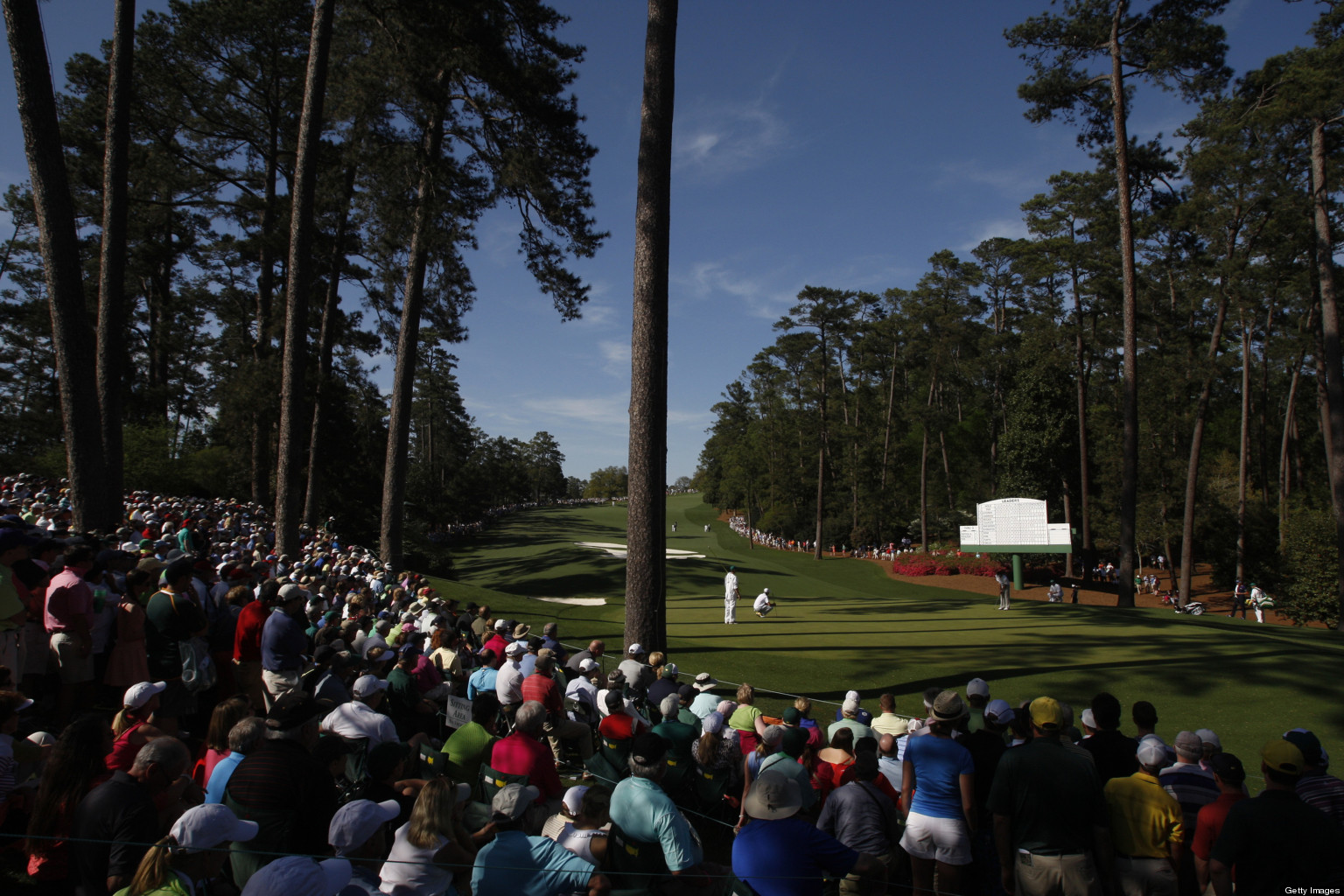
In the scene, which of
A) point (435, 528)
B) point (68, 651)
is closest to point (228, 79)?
point (68, 651)

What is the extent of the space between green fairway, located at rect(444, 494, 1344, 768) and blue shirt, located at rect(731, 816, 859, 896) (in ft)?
20.4

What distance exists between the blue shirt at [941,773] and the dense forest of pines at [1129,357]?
Answer: 18136 millimetres

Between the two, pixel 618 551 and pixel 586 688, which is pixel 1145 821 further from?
pixel 618 551

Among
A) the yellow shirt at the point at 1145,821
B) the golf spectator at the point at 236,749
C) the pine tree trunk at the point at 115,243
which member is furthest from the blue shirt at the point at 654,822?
the pine tree trunk at the point at 115,243

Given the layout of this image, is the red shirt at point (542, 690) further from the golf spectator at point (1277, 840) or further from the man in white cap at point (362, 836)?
the golf spectator at point (1277, 840)

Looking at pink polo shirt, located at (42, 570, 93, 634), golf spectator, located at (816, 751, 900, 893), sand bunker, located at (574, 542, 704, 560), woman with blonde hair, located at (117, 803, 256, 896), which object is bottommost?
Answer: sand bunker, located at (574, 542, 704, 560)

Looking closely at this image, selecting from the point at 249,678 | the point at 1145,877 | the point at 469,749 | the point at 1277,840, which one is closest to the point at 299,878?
the point at 469,749

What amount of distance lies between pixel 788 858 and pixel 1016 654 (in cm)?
1062

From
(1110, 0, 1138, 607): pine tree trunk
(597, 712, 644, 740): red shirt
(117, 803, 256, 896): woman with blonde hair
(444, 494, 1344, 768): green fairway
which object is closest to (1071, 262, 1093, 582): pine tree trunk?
(1110, 0, 1138, 607): pine tree trunk

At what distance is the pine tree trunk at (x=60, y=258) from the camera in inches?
401

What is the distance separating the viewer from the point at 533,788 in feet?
12.1

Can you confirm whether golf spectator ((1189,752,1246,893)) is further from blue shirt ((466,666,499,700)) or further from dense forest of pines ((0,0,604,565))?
dense forest of pines ((0,0,604,565))

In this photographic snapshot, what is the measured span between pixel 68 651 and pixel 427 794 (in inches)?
184

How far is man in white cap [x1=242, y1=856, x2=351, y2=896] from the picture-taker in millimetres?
2631
